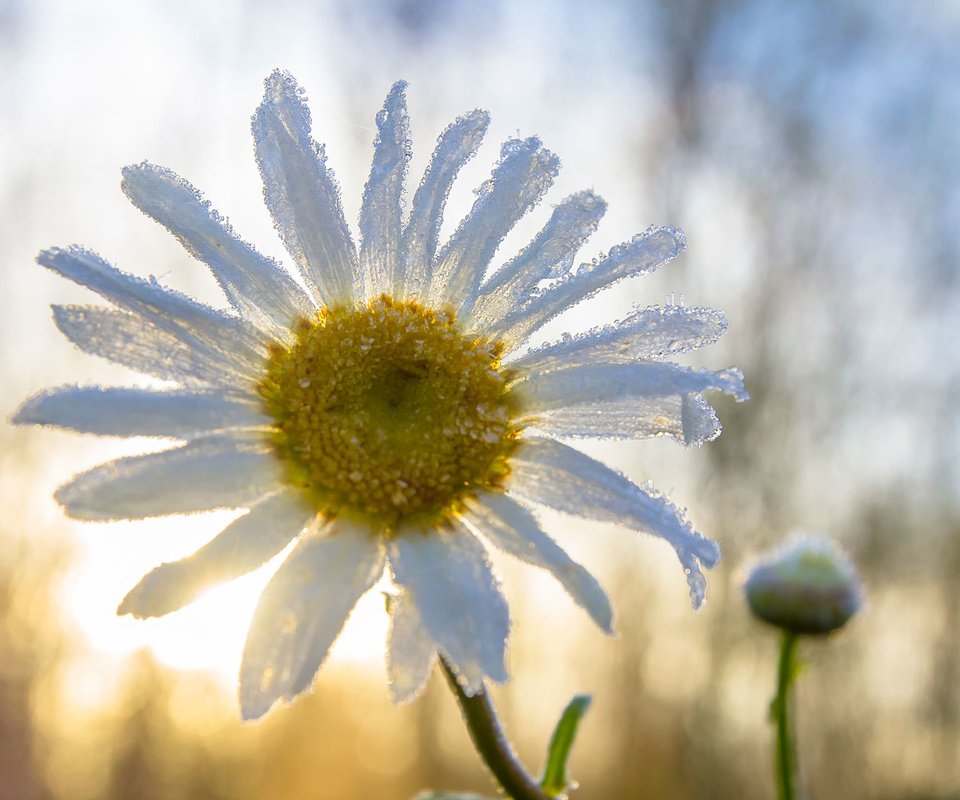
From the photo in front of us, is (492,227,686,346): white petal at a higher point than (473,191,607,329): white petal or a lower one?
lower

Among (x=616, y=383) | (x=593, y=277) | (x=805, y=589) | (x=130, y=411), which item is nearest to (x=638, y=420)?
(x=616, y=383)

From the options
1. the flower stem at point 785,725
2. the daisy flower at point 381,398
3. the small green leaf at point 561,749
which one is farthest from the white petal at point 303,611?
the flower stem at point 785,725

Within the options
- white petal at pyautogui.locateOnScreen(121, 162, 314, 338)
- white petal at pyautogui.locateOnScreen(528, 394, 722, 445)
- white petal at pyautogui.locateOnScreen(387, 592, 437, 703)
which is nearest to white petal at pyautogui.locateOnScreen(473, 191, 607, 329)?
white petal at pyautogui.locateOnScreen(528, 394, 722, 445)

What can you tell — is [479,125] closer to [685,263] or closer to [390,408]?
[390,408]

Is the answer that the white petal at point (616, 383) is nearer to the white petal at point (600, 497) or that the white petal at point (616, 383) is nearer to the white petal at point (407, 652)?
the white petal at point (600, 497)

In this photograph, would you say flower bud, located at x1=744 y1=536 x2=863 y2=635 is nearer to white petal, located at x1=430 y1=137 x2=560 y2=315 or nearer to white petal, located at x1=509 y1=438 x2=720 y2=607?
white petal, located at x1=509 y1=438 x2=720 y2=607

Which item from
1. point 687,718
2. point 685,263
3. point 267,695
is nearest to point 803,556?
point 267,695

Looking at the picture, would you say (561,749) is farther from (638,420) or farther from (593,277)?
(593,277)
